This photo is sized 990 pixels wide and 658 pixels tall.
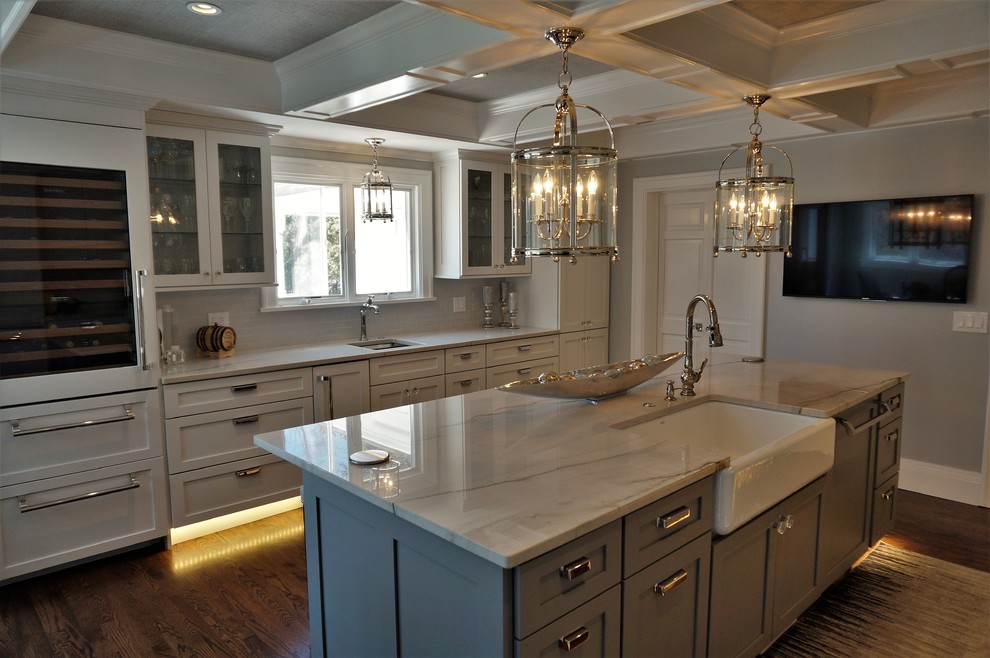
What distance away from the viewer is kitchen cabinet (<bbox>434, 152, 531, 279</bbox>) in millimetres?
5004

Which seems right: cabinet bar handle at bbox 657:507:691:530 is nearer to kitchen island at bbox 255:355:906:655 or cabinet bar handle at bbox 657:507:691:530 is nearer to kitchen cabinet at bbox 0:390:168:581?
kitchen island at bbox 255:355:906:655

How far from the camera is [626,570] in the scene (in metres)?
1.77

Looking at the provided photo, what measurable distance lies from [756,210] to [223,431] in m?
2.94

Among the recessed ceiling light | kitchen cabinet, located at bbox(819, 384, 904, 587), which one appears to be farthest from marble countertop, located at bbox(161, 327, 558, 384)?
kitchen cabinet, located at bbox(819, 384, 904, 587)

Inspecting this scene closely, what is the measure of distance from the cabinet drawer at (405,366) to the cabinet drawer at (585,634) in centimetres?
275

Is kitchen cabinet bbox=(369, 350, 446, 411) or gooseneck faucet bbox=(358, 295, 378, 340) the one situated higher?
gooseneck faucet bbox=(358, 295, 378, 340)

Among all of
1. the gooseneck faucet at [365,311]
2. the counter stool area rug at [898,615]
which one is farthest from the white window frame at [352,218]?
the counter stool area rug at [898,615]

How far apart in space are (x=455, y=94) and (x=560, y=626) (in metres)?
3.50

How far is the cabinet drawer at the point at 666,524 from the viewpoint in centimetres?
178

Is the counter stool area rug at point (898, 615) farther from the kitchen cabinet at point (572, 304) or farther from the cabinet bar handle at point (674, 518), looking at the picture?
the kitchen cabinet at point (572, 304)

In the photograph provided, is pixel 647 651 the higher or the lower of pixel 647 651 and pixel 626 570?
the lower

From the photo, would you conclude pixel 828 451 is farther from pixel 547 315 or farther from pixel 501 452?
pixel 547 315

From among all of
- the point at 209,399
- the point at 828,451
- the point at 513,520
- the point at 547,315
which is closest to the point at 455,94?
the point at 547,315

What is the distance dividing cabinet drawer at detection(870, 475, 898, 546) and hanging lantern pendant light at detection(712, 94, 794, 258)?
1.37m
